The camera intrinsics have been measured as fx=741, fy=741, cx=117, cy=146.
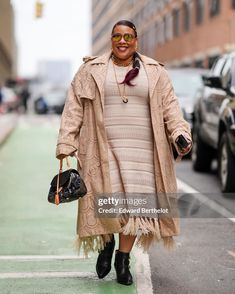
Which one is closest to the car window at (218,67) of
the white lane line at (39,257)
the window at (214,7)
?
the white lane line at (39,257)

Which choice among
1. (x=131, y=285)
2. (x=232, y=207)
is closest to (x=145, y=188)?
(x=131, y=285)

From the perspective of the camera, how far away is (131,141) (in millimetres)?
5086

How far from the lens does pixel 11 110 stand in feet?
151

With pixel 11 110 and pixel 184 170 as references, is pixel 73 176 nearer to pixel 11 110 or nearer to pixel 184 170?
pixel 184 170

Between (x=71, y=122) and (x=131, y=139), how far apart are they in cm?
43

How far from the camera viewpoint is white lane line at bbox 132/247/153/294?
5.15 meters

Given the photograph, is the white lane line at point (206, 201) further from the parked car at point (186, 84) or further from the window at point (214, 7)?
the window at point (214, 7)

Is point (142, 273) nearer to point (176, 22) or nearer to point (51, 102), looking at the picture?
point (51, 102)

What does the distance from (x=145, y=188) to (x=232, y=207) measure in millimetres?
3744

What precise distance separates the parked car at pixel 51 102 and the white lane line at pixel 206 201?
32.7m

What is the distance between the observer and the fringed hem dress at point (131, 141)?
5.04 m

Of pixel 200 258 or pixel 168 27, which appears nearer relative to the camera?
pixel 200 258

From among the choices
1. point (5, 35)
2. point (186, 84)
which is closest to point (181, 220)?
point (186, 84)

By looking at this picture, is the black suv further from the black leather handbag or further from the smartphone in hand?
the black leather handbag
